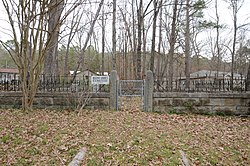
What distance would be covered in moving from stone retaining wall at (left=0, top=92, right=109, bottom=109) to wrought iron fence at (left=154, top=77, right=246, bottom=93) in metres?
2.05

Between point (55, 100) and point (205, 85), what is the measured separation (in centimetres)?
523

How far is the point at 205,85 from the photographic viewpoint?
24.9 feet

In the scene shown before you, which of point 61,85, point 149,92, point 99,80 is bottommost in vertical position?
point 149,92

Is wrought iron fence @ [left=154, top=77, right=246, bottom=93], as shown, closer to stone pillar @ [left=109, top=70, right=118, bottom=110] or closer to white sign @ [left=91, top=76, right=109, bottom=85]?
stone pillar @ [left=109, top=70, right=118, bottom=110]


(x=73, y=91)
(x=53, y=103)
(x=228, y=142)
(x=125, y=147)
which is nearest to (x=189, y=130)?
(x=228, y=142)

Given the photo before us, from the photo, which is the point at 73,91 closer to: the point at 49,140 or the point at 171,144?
the point at 49,140

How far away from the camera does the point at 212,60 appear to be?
31.4 m

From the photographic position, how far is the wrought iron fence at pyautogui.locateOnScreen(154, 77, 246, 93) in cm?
750

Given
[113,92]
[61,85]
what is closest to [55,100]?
[61,85]

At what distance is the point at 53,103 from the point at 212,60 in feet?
92.2

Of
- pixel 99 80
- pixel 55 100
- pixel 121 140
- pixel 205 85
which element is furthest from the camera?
pixel 55 100

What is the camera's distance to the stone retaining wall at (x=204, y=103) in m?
7.54

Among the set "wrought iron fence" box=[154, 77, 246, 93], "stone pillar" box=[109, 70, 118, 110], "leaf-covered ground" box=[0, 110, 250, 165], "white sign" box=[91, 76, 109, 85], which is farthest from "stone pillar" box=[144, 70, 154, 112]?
"white sign" box=[91, 76, 109, 85]

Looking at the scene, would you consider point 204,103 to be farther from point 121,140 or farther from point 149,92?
point 121,140
